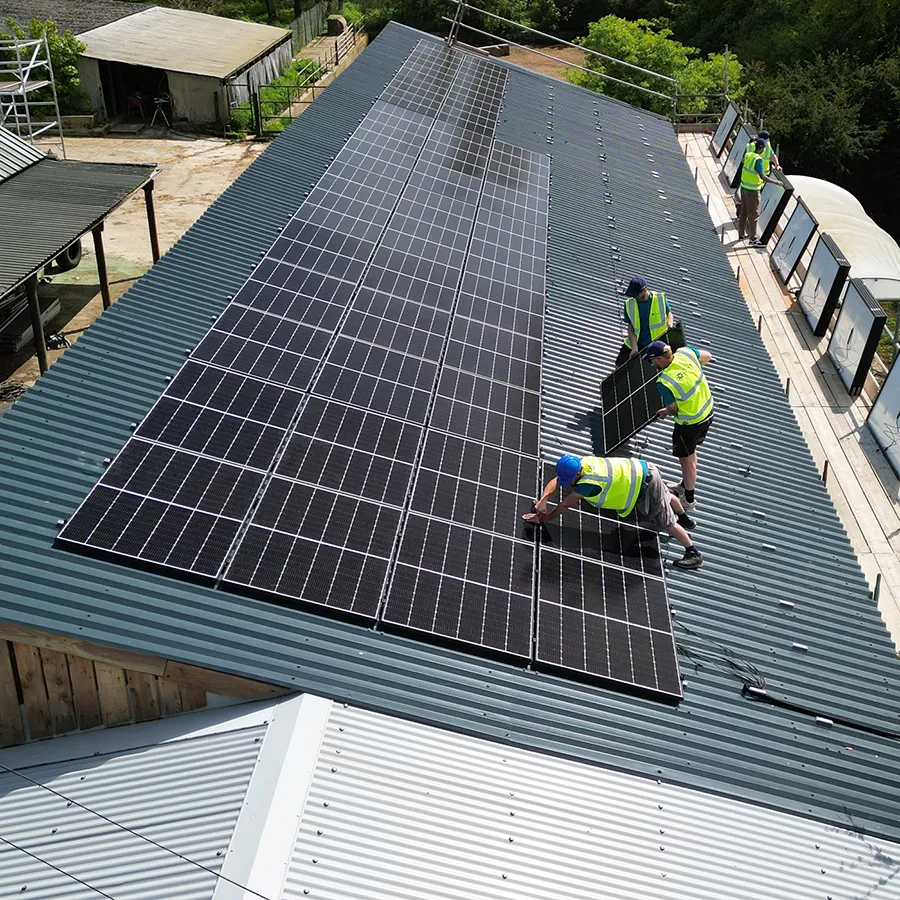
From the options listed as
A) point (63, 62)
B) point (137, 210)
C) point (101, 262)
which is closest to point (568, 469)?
point (101, 262)

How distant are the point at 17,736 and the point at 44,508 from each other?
2.26 m

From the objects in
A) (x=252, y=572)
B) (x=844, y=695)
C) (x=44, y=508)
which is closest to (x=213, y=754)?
(x=252, y=572)

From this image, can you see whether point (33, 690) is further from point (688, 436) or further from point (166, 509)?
point (688, 436)

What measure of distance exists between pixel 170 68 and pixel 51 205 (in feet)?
70.8

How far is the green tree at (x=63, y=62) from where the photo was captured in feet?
129

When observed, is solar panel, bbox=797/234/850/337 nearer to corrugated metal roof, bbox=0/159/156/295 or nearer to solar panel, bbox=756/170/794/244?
solar panel, bbox=756/170/794/244

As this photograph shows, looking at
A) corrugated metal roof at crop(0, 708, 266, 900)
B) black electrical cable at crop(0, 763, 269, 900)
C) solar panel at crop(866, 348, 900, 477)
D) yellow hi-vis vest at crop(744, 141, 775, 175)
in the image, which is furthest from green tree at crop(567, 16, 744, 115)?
black electrical cable at crop(0, 763, 269, 900)

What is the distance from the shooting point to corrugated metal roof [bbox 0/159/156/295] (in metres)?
18.9

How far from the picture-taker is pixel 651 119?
99.7 ft

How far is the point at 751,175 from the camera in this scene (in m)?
24.8

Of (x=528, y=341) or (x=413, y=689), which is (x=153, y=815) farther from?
(x=528, y=341)

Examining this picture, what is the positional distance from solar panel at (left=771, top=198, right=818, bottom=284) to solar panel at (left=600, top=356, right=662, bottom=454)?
12157 millimetres

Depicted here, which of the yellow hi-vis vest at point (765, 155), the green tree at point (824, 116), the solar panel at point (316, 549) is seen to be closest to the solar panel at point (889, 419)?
the yellow hi-vis vest at point (765, 155)

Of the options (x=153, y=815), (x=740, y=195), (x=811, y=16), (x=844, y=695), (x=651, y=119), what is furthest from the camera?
(x=811, y=16)
